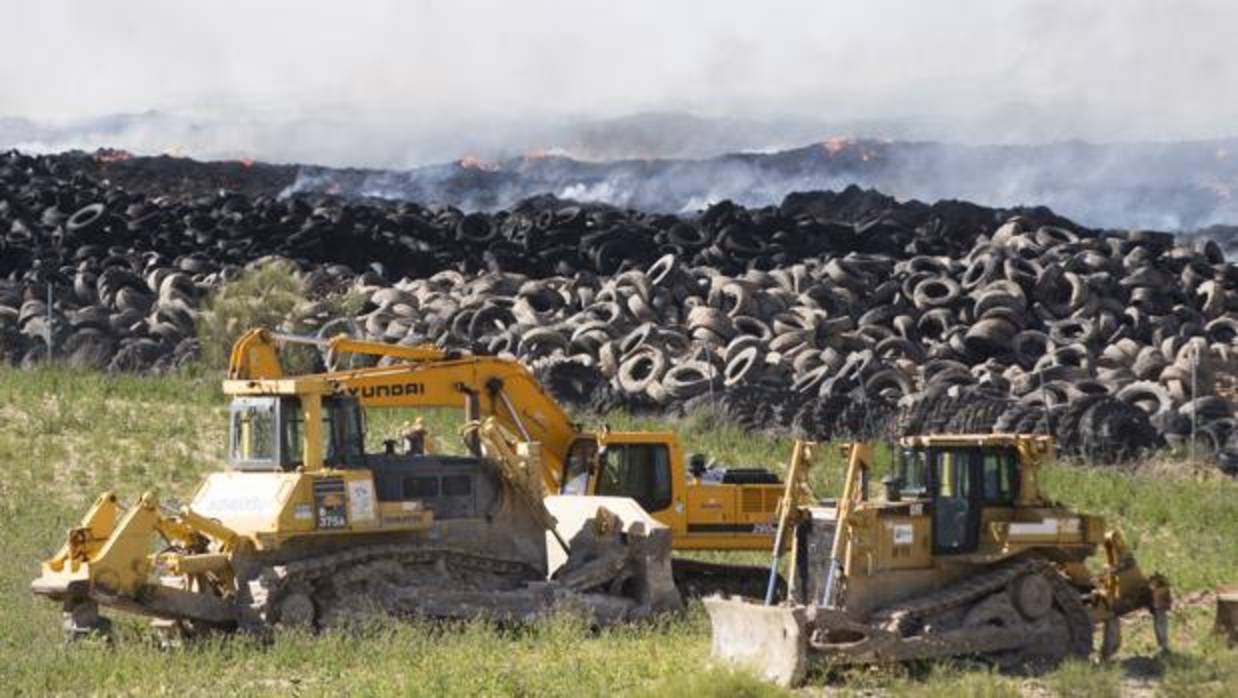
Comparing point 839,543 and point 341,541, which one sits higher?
point 839,543

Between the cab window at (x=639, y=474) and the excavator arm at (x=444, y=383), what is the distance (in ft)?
1.76

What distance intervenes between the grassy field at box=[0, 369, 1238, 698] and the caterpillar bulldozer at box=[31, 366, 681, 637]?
505 millimetres

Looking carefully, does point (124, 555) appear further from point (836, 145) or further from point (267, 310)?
point (836, 145)

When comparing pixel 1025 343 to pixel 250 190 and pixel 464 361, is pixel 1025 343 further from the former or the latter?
pixel 250 190

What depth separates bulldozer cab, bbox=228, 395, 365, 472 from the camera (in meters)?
20.7

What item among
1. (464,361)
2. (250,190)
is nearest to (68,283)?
(464,361)

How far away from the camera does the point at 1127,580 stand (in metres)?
19.5

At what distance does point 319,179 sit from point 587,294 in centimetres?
3850

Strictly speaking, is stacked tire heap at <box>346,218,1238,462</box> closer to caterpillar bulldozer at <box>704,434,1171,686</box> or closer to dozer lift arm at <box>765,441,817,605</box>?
caterpillar bulldozer at <box>704,434,1171,686</box>

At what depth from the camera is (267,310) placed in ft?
131

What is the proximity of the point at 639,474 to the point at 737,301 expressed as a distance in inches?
704

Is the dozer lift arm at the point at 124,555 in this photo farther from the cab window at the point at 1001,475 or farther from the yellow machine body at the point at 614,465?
the cab window at the point at 1001,475

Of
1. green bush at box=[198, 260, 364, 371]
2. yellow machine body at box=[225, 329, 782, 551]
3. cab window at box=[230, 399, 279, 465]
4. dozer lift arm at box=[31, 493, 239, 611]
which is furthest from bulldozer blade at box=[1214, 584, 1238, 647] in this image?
green bush at box=[198, 260, 364, 371]

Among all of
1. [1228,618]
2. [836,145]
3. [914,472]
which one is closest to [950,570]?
[914,472]
